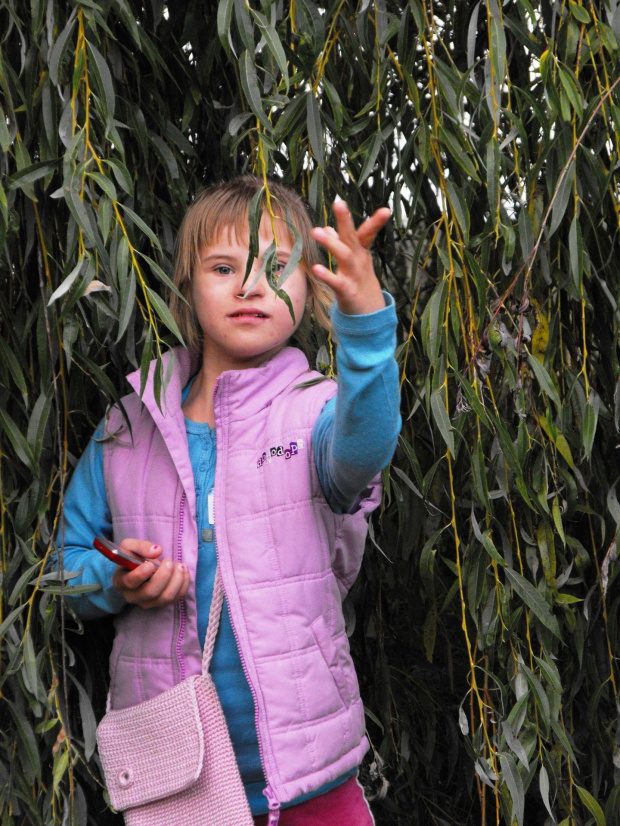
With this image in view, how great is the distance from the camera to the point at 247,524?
3.78ft

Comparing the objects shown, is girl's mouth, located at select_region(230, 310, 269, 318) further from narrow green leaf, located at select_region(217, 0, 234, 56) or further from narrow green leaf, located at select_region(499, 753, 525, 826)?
narrow green leaf, located at select_region(499, 753, 525, 826)

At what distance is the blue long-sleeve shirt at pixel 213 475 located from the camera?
3.23 ft

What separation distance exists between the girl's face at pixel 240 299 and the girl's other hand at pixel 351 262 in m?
0.23

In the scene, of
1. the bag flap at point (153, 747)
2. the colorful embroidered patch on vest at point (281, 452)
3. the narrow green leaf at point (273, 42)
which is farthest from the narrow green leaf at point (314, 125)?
the bag flap at point (153, 747)

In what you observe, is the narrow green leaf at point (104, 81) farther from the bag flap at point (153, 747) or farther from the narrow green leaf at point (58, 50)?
the bag flap at point (153, 747)

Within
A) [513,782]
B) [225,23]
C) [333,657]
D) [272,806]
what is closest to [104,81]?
[225,23]

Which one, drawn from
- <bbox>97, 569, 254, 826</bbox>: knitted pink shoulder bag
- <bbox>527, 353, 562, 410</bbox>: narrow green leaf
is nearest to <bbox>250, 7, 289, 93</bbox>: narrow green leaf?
<bbox>527, 353, 562, 410</bbox>: narrow green leaf

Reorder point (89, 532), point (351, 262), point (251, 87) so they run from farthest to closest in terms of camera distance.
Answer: point (89, 532)
point (251, 87)
point (351, 262)

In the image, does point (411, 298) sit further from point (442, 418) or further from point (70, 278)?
point (70, 278)

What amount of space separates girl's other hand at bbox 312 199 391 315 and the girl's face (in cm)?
23

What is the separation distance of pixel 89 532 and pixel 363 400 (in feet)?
1.47

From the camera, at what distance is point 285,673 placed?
111cm

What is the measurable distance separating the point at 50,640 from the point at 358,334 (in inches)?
22.3

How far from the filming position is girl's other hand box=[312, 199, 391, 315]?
0.89m
